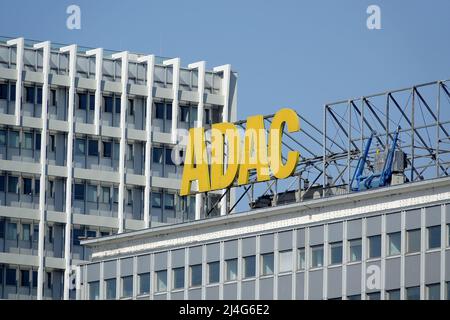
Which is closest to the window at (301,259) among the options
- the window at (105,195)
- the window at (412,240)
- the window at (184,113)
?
the window at (412,240)

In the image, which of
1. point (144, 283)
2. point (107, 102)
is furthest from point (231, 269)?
point (107, 102)

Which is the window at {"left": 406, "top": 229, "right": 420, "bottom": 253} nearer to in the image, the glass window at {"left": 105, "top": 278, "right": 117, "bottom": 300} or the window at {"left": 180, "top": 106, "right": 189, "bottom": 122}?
the glass window at {"left": 105, "top": 278, "right": 117, "bottom": 300}

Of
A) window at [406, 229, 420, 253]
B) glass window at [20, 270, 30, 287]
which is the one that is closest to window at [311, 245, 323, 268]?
window at [406, 229, 420, 253]

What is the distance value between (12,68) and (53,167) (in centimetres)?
1014

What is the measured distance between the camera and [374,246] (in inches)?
5143

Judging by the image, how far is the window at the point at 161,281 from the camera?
14277cm

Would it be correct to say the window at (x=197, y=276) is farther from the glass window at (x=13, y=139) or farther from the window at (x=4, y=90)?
the window at (x=4, y=90)

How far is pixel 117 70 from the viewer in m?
195

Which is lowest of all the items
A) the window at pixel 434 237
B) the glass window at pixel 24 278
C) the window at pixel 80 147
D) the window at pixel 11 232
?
the window at pixel 434 237

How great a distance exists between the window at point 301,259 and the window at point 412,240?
911 cm

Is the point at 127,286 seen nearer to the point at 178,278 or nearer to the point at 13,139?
the point at 178,278
